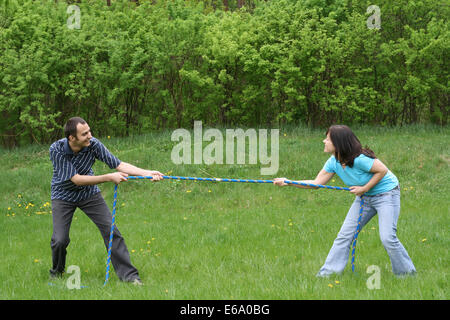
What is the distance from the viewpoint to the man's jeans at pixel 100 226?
5980 mm

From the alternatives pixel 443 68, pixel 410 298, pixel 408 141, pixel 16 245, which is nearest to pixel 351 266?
pixel 410 298

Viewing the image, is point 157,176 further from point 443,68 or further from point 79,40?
point 443,68

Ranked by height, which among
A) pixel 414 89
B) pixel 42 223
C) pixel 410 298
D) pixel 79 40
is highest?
pixel 79 40

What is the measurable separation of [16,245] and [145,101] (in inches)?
355

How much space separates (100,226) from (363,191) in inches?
124

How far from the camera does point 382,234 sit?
5.41 metres

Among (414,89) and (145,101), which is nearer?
(414,89)

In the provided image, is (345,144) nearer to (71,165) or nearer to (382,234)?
(382,234)

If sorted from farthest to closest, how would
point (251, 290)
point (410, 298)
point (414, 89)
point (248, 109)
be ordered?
point (248, 109), point (414, 89), point (251, 290), point (410, 298)

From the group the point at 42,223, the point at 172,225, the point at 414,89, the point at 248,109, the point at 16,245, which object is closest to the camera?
the point at 16,245

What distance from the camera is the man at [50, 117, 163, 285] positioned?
5.84m

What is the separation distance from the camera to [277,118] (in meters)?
15.9

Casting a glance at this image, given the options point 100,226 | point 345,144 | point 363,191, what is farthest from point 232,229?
point 345,144

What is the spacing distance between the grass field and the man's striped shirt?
3.57ft
